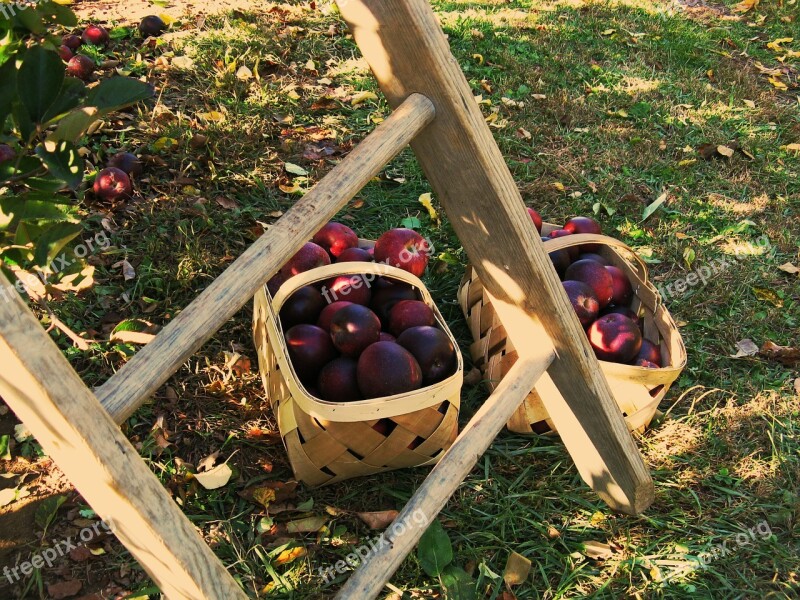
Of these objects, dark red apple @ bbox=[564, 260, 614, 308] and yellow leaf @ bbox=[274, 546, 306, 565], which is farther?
dark red apple @ bbox=[564, 260, 614, 308]

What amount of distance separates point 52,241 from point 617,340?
159cm

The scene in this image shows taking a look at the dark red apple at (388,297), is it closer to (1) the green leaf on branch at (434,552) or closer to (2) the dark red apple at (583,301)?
(2) the dark red apple at (583,301)

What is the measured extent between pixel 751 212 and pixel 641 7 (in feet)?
7.76

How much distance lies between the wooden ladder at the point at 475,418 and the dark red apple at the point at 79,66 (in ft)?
6.91

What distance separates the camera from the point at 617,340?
2100 millimetres

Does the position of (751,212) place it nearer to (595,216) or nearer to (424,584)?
(595,216)

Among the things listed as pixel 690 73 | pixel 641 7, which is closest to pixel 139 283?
pixel 690 73

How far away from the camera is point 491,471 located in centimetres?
204

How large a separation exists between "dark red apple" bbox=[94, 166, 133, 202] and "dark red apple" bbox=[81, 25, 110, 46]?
3.78 feet

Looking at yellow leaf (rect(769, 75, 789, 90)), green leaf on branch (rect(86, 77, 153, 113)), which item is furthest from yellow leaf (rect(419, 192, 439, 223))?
yellow leaf (rect(769, 75, 789, 90))

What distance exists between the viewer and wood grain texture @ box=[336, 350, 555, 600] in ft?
4.41

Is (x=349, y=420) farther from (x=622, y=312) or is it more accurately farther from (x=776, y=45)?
(x=776, y=45)

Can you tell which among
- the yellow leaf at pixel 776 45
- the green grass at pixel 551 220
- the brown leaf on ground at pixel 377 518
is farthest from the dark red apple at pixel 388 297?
the yellow leaf at pixel 776 45

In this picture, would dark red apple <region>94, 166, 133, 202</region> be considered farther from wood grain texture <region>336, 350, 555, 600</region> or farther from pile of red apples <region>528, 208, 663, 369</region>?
wood grain texture <region>336, 350, 555, 600</region>
